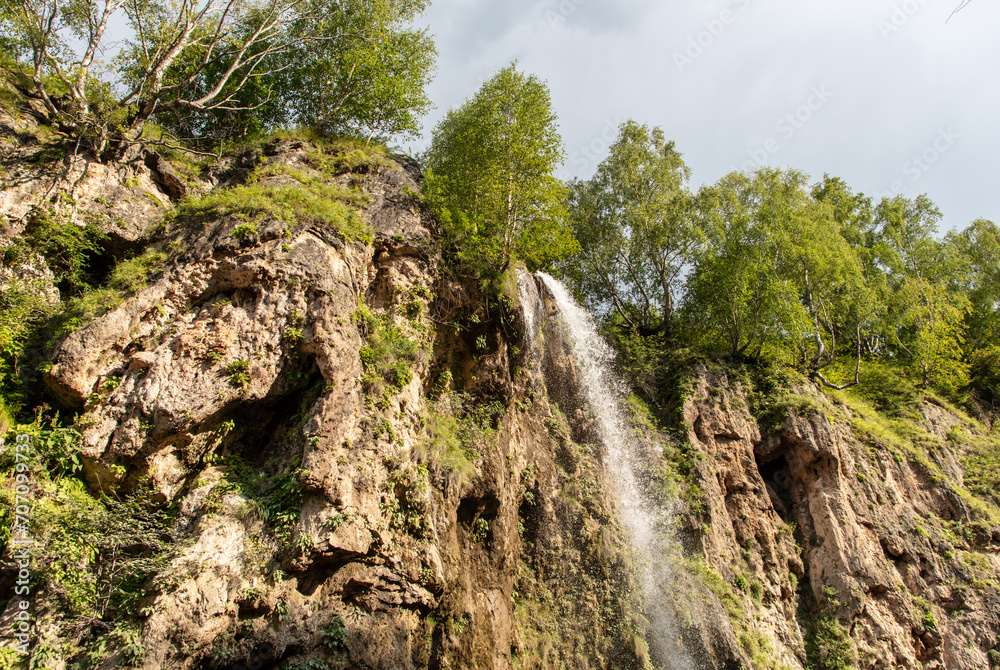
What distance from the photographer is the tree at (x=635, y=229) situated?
857 inches

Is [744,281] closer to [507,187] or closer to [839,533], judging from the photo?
[839,533]

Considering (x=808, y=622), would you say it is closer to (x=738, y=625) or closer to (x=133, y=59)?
(x=738, y=625)

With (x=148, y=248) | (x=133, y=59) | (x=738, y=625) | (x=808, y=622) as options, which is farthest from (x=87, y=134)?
(x=808, y=622)

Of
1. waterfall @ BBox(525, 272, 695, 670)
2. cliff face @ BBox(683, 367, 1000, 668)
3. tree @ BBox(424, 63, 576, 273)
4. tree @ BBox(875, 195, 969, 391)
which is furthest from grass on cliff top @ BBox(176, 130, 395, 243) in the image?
tree @ BBox(875, 195, 969, 391)

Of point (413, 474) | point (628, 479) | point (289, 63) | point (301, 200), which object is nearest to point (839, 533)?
point (628, 479)

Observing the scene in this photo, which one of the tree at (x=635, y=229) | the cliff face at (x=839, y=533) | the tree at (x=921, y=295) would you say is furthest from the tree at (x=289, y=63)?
the tree at (x=921, y=295)

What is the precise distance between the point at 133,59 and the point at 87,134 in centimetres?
849

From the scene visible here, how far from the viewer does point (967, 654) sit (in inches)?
559

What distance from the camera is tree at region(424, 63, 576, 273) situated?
15.2 metres

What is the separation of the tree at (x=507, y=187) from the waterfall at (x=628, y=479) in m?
3.50

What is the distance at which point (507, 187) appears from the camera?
1590cm

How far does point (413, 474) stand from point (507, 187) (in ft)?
30.5

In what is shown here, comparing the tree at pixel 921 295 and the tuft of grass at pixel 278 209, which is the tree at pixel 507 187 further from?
the tree at pixel 921 295

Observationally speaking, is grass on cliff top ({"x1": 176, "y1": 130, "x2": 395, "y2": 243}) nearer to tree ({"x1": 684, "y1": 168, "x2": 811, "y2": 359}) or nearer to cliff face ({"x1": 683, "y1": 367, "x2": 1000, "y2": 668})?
cliff face ({"x1": 683, "y1": 367, "x2": 1000, "y2": 668})
